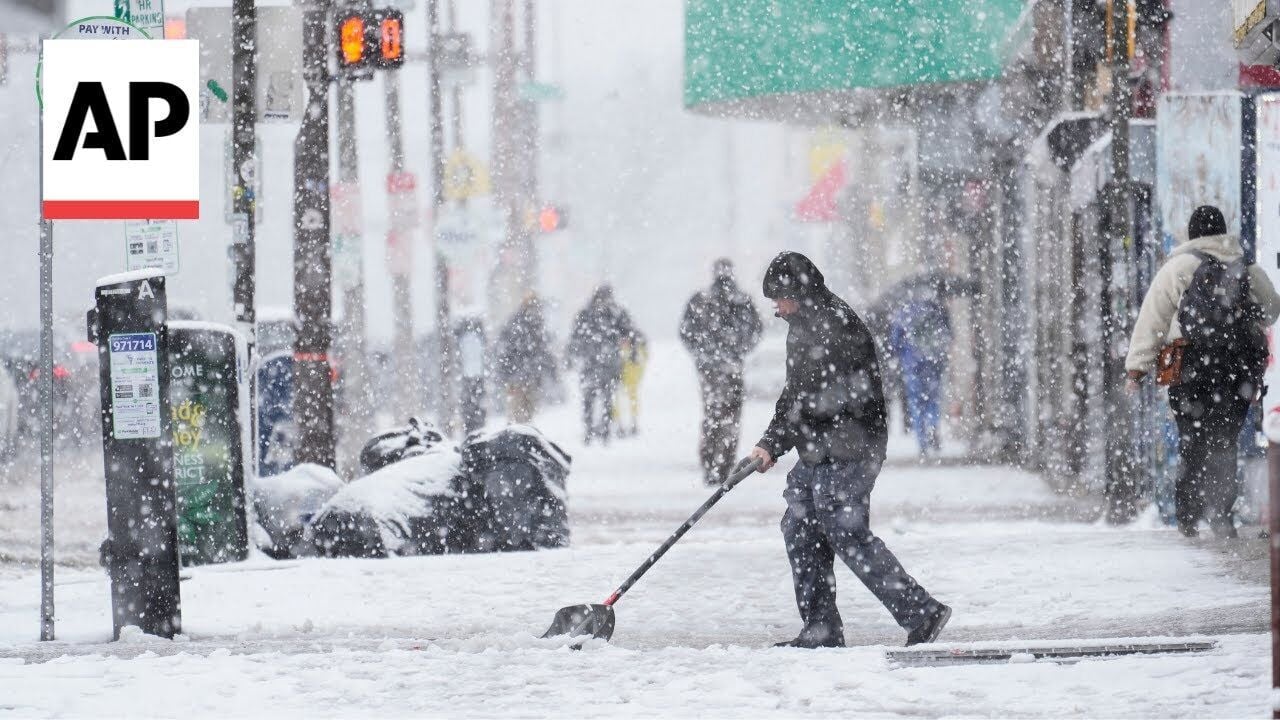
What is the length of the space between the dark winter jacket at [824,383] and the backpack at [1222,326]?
3.62 meters

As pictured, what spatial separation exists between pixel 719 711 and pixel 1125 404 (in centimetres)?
691

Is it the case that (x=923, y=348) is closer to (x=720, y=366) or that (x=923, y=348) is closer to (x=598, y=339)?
(x=720, y=366)

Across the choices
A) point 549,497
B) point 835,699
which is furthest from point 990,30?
point 835,699

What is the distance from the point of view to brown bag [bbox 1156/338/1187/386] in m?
10.3

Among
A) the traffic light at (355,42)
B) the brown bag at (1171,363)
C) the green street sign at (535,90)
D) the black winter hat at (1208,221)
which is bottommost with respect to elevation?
the brown bag at (1171,363)

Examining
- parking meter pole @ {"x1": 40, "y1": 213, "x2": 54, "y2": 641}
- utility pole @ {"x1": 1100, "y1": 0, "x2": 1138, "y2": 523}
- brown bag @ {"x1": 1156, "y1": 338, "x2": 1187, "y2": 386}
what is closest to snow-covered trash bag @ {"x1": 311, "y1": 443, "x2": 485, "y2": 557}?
parking meter pole @ {"x1": 40, "y1": 213, "x2": 54, "y2": 641}

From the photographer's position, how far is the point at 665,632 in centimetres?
826

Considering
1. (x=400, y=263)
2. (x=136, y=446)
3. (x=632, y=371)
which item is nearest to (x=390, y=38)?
(x=136, y=446)

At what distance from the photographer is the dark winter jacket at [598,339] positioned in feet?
74.5

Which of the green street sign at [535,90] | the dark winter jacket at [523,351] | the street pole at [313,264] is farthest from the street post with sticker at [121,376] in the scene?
the green street sign at [535,90]

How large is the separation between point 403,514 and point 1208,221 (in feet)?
16.5

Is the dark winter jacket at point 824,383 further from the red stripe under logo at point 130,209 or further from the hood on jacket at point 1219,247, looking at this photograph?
the hood on jacket at point 1219,247

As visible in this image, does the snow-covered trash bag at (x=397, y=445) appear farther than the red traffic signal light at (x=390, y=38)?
No

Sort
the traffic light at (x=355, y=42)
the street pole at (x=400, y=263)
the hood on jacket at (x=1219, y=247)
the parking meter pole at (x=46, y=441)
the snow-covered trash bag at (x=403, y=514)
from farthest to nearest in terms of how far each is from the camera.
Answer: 1. the street pole at (x=400, y=263)
2. the traffic light at (x=355, y=42)
3. the snow-covered trash bag at (x=403, y=514)
4. the hood on jacket at (x=1219, y=247)
5. the parking meter pole at (x=46, y=441)
